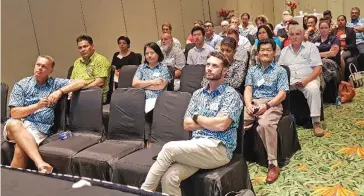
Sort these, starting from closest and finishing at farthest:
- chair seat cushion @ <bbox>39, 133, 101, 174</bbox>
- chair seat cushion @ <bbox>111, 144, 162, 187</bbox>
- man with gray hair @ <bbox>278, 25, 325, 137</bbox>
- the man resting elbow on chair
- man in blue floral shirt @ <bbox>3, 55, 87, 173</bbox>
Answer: chair seat cushion @ <bbox>111, 144, 162, 187</bbox> → chair seat cushion @ <bbox>39, 133, 101, 174</bbox> → the man resting elbow on chair → man in blue floral shirt @ <bbox>3, 55, 87, 173</bbox> → man with gray hair @ <bbox>278, 25, 325, 137</bbox>

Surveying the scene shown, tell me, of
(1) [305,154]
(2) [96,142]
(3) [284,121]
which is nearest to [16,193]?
(2) [96,142]

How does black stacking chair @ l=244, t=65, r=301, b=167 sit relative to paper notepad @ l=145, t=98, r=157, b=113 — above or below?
below

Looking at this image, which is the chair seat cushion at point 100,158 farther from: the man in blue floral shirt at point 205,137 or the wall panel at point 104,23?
the wall panel at point 104,23

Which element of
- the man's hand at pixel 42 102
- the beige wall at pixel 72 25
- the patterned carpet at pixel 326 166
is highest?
the beige wall at pixel 72 25

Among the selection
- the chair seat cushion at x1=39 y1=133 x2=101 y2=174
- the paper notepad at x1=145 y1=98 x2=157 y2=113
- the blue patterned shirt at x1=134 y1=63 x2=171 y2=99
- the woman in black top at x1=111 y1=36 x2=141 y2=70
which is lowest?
the chair seat cushion at x1=39 y1=133 x2=101 y2=174

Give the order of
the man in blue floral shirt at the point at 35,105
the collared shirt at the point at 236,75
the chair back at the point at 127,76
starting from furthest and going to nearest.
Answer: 1. the chair back at the point at 127,76
2. the collared shirt at the point at 236,75
3. the man in blue floral shirt at the point at 35,105

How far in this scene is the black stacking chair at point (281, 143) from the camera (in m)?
3.53

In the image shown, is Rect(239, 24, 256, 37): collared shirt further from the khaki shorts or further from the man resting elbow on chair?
the khaki shorts

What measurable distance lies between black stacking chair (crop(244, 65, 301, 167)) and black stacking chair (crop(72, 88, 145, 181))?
1.06m

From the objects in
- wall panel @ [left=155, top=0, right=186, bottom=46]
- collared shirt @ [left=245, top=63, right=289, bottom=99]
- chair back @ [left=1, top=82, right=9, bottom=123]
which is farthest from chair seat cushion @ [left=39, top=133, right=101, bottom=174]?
wall panel @ [left=155, top=0, right=186, bottom=46]

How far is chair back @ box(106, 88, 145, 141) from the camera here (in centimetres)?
341

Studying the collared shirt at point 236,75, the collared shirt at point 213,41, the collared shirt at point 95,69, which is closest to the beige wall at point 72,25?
the collared shirt at point 95,69

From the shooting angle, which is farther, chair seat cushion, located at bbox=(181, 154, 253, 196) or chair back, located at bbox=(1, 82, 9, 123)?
chair back, located at bbox=(1, 82, 9, 123)

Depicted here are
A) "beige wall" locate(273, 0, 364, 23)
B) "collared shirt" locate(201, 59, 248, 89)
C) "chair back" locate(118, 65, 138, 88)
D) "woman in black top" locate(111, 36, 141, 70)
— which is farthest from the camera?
"beige wall" locate(273, 0, 364, 23)
